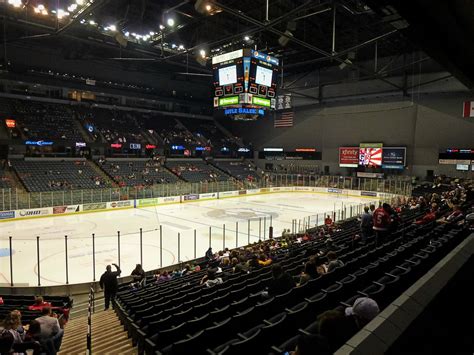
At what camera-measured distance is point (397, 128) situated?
37.1 m

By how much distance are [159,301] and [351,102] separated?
131ft

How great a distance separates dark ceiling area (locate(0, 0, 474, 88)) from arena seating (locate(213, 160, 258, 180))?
14.6 m

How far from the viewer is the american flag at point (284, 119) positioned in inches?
1875

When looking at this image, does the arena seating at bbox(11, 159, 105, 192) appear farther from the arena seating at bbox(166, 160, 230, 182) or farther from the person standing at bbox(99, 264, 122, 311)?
the person standing at bbox(99, 264, 122, 311)

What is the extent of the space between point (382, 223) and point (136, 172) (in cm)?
2962

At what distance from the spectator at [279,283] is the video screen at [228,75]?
1631cm

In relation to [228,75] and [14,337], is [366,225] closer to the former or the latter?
[14,337]

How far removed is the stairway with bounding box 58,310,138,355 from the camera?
5371mm

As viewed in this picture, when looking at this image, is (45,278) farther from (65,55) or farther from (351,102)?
(351,102)

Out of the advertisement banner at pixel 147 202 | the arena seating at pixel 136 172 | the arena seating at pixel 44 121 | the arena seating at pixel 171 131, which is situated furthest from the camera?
the arena seating at pixel 171 131

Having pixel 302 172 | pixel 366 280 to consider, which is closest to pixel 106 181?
A: pixel 302 172

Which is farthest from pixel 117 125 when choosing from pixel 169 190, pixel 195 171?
pixel 169 190

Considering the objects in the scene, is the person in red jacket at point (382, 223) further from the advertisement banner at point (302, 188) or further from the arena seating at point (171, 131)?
the arena seating at point (171, 131)

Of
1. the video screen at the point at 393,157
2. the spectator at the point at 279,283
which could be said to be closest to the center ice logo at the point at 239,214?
the spectator at the point at 279,283
